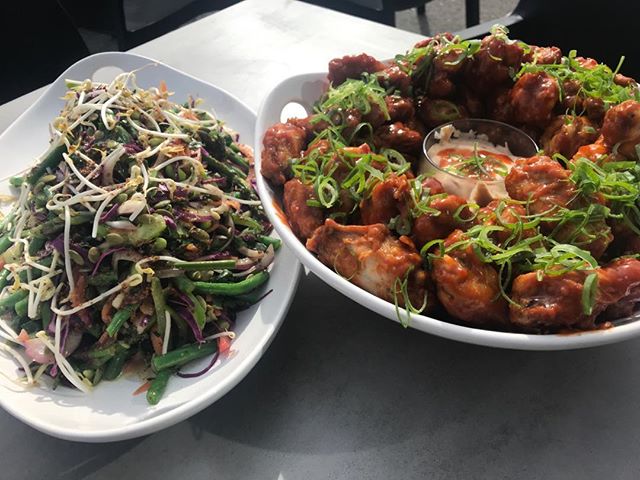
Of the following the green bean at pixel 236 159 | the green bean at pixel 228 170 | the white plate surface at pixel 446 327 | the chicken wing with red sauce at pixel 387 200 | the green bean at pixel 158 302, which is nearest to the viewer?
the white plate surface at pixel 446 327

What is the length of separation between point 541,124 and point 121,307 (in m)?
1.47

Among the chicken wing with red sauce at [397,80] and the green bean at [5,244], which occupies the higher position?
the chicken wing with red sauce at [397,80]

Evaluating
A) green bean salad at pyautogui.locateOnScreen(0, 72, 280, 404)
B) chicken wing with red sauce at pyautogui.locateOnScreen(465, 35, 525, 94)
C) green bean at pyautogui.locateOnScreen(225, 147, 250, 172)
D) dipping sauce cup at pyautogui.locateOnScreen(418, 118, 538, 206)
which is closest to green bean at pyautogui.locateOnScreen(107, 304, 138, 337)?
green bean salad at pyautogui.locateOnScreen(0, 72, 280, 404)

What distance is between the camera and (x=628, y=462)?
4.47 feet

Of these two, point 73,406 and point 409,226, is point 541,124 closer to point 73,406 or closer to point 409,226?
point 409,226

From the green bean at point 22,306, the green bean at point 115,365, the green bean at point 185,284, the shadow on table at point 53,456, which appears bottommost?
the shadow on table at point 53,456

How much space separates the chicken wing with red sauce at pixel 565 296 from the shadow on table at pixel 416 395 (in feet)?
1.17

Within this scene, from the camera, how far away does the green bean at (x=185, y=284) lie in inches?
66.1

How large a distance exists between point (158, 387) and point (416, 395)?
0.71 metres

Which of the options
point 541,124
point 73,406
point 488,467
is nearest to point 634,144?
point 541,124

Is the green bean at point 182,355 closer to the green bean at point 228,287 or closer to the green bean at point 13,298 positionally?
the green bean at point 228,287

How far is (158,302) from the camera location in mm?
1641

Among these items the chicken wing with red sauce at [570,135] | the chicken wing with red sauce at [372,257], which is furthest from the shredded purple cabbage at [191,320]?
the chicken wing with red sauce at [570,135]

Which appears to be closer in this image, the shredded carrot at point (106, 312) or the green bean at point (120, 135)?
the shredded carrot at point (106, 312)
